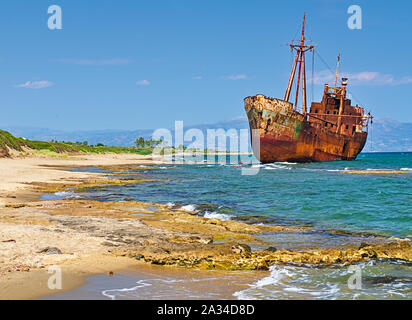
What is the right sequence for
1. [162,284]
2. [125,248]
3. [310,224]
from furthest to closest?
1. [310,224]
2. [125,248]
3. [162,284]

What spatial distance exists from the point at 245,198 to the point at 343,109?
161ft

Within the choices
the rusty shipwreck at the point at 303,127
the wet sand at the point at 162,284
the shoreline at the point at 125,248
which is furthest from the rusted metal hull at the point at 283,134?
the wet sand at the point at 162,284

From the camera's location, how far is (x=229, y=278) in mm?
8523

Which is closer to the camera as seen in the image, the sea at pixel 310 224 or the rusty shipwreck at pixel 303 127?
the sea at pixel 310 224

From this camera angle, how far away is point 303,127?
56.2 m

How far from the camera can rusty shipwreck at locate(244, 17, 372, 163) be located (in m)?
54.2

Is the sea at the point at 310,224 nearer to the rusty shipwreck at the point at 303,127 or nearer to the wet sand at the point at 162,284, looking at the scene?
the wet sand at the point at 162,284

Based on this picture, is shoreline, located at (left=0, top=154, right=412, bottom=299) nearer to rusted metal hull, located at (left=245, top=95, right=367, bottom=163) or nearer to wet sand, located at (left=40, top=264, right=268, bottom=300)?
wet sand, located at (left=40, top=264, right=268, bottom=300)

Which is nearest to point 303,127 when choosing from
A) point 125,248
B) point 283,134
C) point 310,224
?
point 283,134

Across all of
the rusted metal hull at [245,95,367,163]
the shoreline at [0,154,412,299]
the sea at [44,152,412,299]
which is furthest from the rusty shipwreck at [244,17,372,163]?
the shoreline at [0,154,412,299]

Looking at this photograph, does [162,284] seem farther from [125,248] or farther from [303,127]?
[303,127]

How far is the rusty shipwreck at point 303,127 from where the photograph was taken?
54.2 metres

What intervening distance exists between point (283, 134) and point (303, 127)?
3.57m

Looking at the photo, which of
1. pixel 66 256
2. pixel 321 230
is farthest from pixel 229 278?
pixel 321 230
